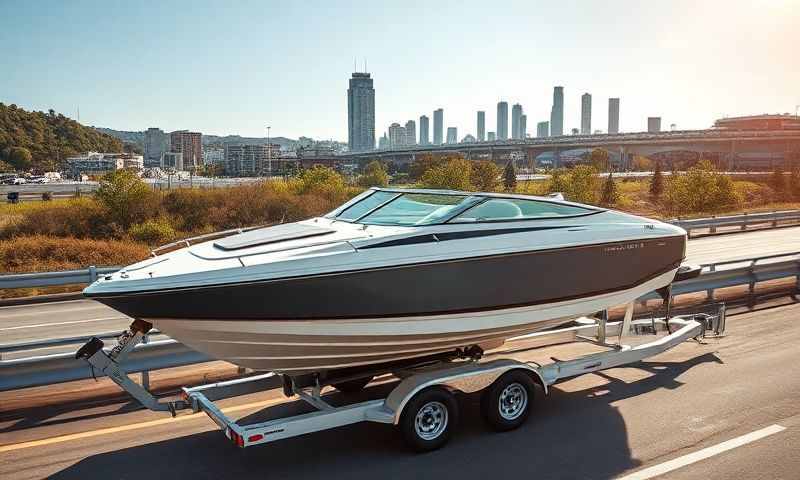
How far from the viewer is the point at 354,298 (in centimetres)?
520

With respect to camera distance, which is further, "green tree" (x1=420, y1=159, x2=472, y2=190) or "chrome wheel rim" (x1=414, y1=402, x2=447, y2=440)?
"green tree" (x1=420, y1=159, x2=472, y2=190)

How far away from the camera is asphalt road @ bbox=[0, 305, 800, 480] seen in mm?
5152

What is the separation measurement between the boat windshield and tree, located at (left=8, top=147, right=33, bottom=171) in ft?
338

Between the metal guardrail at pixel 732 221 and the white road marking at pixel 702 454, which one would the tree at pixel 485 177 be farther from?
the white road marking at pixel 702 454

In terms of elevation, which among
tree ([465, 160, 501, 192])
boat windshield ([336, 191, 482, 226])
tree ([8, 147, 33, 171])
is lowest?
tree ([465, 160, 501, 192])

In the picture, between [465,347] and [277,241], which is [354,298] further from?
[465,347]

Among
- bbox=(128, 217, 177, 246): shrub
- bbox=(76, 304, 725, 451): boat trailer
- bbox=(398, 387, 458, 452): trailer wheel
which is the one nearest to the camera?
bbox=(76, 304, 725, 451): boat trailer

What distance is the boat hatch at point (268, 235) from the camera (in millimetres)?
5562

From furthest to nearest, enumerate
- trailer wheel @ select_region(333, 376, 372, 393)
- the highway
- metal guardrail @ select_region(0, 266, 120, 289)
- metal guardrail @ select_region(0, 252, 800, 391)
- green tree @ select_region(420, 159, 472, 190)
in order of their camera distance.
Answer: green tree @ select_region(420, 159, 472, 190) < metal guardrail @ select_region(0, 266, 120, 289) < the highway < trailer wheel @ select_region(333, 376, 372, 393) < metal guardrail @ select_region(0, 252, 800, 391)

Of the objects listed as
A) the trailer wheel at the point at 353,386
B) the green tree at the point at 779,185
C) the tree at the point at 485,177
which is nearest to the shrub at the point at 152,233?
the trailer wheel at the point at 353,386

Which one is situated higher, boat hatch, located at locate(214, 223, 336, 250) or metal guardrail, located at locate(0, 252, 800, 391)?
boat hatch, located at locate(214, 223, 336, 250)

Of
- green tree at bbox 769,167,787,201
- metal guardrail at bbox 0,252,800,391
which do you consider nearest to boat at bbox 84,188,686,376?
metal guardrail at bbox 0,252,800,391

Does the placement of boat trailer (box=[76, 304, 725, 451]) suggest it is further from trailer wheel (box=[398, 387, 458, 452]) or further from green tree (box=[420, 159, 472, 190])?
green tree (box=[420, 159, 472, 190])

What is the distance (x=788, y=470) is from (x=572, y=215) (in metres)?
2.81
